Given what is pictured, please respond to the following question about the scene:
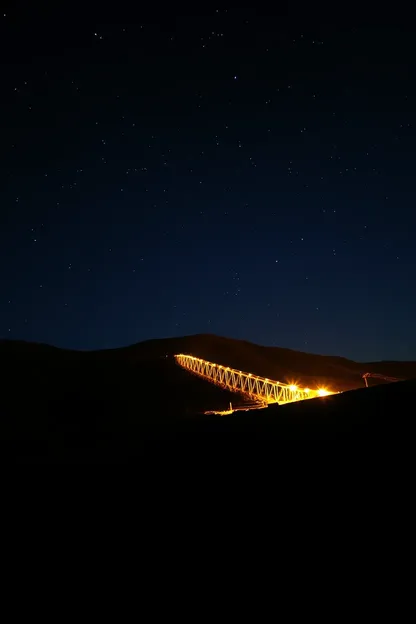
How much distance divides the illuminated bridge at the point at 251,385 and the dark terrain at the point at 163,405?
1.32m

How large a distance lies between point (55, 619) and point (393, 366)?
3254 inches

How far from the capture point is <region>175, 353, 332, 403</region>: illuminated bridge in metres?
22.7

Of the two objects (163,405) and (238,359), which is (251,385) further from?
(238,359)

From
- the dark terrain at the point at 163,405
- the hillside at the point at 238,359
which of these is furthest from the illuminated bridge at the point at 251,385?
the hillside at the point at 238,359

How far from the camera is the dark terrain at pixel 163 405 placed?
4.48 m

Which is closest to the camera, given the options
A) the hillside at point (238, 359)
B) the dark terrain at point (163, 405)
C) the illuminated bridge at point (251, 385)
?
the dark terrain at point (163, 405)

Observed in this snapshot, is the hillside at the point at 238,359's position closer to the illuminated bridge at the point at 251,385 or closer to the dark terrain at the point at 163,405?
the dark terrain at the point at 163,405

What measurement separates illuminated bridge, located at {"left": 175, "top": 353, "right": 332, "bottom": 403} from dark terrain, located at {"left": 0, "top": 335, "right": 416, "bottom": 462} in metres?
1.32

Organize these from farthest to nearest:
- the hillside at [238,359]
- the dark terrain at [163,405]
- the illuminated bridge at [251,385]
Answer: the hillside at [238,359] → the illuminated bridge at [251,385] → the dark terrain at [163,405]

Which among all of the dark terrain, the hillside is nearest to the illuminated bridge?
the dark terrain

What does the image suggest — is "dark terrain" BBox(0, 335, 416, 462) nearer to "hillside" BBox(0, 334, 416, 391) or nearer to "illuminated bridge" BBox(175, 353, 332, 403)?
"hillside" BBox(0, 334, 416, 391)

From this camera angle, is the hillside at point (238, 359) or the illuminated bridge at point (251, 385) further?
the hillside at point (238, 359)

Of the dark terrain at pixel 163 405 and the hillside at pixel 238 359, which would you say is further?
the hillside at pixel 238 359

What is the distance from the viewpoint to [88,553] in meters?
2.66
